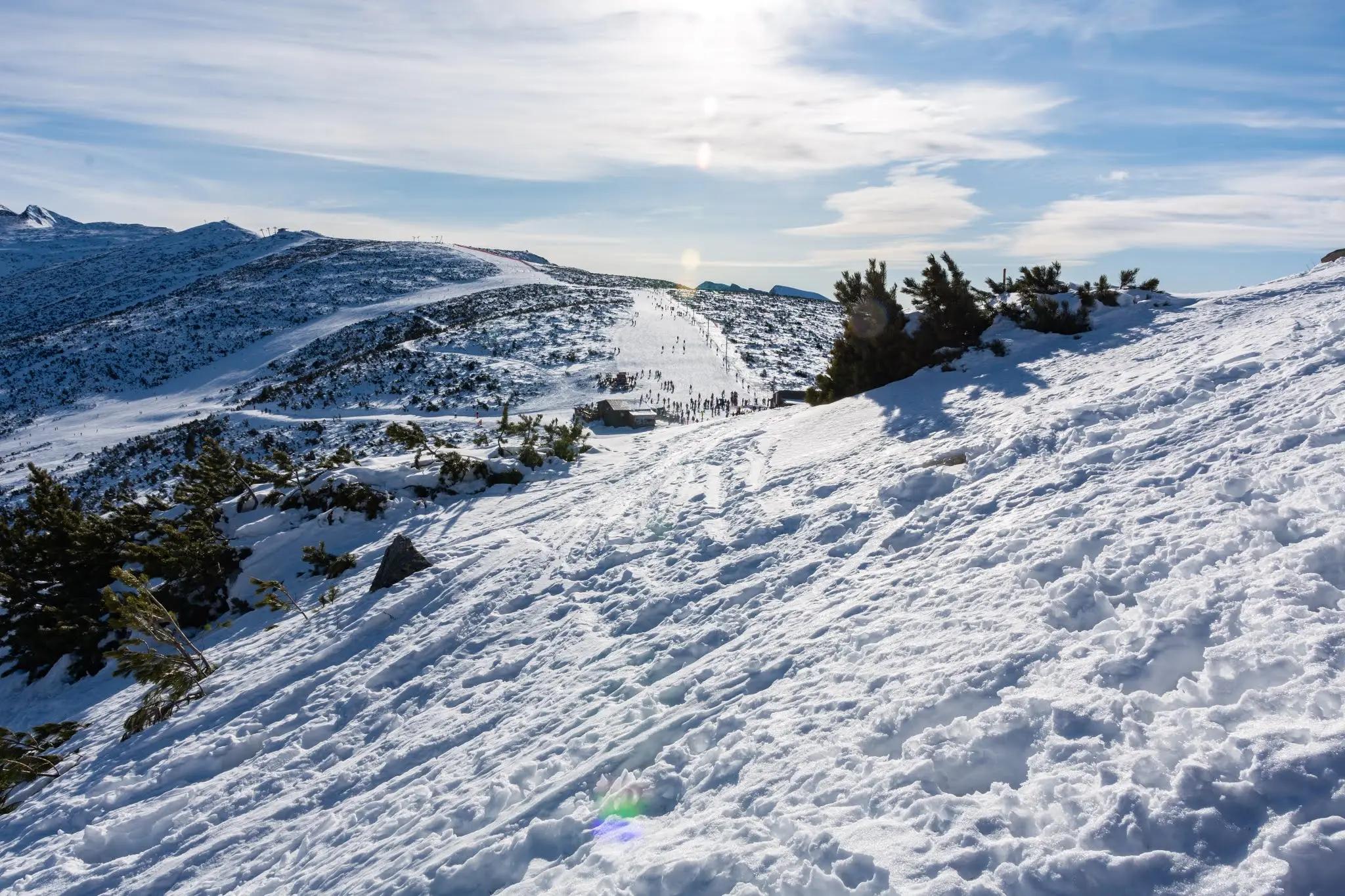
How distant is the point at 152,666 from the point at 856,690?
1047 centimetres

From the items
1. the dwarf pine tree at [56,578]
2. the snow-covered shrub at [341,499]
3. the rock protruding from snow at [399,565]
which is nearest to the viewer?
the rock protruding from snow at [399,565]

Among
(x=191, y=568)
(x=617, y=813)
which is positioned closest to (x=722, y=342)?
(x=191, y=568)

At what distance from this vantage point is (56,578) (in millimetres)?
13086

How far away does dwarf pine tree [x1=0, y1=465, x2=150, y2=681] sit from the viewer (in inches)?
470

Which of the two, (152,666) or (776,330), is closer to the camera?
(152,666)

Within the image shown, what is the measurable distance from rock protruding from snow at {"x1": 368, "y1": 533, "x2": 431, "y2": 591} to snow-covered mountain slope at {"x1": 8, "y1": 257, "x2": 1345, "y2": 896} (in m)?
0.28

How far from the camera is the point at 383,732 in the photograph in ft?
24.1

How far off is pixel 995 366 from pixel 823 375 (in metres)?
4.95

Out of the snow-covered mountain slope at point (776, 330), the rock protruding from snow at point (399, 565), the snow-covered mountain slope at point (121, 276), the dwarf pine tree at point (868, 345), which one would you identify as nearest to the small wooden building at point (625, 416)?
the dwarf pine tree at point (868, 345)

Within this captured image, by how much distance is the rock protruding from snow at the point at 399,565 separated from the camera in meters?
11.1

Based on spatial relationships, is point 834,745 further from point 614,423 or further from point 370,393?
point 370,393

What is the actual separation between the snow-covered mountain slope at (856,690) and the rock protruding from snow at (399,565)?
0.28 meters

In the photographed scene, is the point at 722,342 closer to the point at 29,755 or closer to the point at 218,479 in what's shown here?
the point at 218,479

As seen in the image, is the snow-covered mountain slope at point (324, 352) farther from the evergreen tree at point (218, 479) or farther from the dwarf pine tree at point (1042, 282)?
the dwarf pine tree at point (1042, 282)
